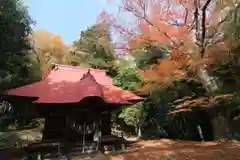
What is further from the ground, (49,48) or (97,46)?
(49,48)

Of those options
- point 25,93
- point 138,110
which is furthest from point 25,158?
point 138,110

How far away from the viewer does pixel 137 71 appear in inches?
575

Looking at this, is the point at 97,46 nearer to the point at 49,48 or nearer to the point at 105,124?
the point at 49,48

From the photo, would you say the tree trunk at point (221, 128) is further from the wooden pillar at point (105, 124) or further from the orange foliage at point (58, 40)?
the orange foliage at point (58, 40)

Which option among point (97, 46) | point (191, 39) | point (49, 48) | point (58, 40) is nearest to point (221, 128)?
point (191, 39)

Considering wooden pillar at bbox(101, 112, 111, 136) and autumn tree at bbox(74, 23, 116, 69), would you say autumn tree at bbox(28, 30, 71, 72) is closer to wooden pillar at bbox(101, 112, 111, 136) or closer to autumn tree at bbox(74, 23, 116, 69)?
autumn tree at bbox(74, 23, 116, 69)

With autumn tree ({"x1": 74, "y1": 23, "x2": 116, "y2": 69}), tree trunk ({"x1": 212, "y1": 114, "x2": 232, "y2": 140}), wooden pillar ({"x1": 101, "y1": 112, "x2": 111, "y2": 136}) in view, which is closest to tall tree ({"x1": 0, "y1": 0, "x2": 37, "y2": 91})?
wooden pillar ({"x1": 101, "y1": 112, "x2": 111, "y2": 136})

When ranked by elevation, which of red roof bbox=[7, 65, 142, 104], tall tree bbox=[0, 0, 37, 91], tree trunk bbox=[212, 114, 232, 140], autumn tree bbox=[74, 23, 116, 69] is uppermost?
autumn tree bbox=[74, 23, 116, 69]

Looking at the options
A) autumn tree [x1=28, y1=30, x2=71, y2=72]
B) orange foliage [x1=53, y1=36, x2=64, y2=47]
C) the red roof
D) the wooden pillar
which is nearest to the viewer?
the red roof

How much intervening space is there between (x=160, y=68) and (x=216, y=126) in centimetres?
394

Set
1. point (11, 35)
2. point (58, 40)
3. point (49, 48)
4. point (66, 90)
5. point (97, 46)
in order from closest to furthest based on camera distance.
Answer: point (11, 35), point (66, 90), point (97, 46), point (49, 48), point (58, 40)

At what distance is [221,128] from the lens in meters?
9.63

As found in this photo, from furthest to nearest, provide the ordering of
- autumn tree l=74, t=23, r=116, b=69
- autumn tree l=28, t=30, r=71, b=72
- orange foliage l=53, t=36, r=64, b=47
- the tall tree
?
1. orange foliage l=53, t=36, r=64, b=47
2. autumn tree l=28, t=30, r=71, b=72
3. autumn tree l=74, t=23, r=116, b=69
4. the tall tree

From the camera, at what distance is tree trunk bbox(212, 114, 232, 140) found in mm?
9469
